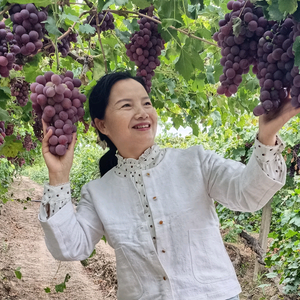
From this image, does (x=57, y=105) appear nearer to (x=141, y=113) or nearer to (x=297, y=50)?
(x=141, y=113)

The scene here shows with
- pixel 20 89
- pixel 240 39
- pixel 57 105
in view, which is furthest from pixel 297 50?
pixel 20 89

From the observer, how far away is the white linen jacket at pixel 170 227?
1.31 m

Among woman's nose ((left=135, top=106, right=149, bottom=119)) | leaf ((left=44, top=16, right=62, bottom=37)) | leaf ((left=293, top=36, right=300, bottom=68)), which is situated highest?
leaf ((left=44, top=16, right=62, bottom=37))

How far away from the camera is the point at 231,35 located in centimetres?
99

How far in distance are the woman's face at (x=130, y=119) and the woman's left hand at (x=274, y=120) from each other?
562 millimetres

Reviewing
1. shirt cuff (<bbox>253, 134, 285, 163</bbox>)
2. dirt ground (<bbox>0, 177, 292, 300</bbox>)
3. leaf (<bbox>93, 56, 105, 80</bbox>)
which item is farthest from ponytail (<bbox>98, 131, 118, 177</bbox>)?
dirt ground (<bbox>0, 177, 292, 300</bbox>)

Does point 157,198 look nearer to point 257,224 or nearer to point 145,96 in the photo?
point 145,96

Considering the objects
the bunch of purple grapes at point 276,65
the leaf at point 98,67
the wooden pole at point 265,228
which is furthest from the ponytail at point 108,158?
the wooden pole at point 265,228

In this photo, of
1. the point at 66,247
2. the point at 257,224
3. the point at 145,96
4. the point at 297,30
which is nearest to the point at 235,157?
the point at 257,224

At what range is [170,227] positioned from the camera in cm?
140

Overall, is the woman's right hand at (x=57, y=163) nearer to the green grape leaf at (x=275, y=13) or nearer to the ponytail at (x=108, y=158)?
the ponytail at (x=108, y=158)

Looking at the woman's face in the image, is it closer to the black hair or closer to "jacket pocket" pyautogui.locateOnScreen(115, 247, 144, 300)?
the black hair

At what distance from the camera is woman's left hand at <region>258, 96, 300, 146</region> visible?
2.94 feet

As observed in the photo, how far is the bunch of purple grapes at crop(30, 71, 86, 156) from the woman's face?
0.33 meters
